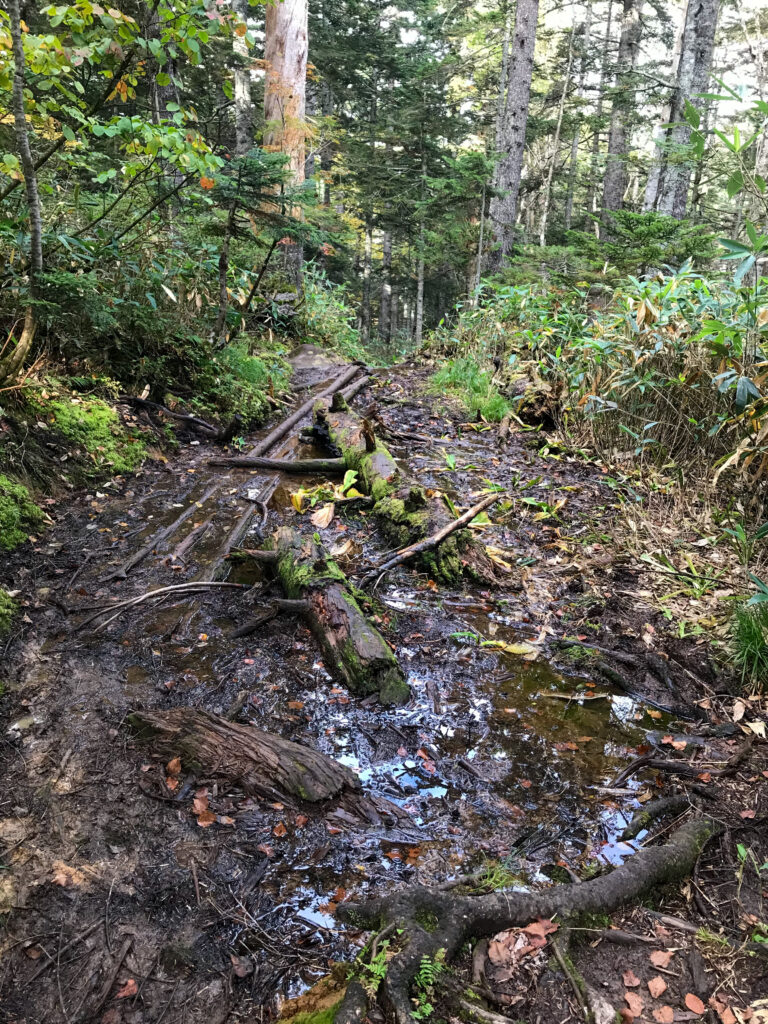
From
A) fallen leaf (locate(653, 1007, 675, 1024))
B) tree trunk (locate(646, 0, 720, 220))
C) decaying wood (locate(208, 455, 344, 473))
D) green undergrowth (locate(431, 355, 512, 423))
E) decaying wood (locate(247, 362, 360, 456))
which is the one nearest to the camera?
fallen leaf (locate(653, 1007, 675, 1024))

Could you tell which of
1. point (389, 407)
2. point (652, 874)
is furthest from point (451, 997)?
point (389, 407)

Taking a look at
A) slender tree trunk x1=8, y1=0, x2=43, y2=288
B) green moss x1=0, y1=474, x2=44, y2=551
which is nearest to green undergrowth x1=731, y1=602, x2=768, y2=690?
green moss x1=0, y1=474, x2=44, y2=551

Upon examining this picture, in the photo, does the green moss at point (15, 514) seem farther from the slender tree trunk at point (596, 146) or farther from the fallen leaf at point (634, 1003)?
the slender tree trunk at point (596, 146)


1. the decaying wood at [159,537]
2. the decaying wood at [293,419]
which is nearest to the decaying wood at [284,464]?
the decaying wood at [293,419]

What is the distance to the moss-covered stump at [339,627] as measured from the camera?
9.76ft

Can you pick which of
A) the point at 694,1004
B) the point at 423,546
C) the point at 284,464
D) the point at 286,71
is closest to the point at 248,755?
the point at 694,1004

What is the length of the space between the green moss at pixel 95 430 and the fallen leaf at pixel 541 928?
4570 mm

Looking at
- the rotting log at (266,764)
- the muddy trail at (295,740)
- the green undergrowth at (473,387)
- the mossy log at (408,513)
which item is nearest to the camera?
the muddy trail at (295,740)

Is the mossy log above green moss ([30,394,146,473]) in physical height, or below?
below

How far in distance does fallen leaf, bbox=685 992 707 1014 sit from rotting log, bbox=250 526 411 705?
5.19ft

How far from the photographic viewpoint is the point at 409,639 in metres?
3.44

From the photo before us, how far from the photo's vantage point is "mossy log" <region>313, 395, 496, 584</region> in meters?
4.11

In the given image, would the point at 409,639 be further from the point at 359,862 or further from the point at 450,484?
the point at 450,484

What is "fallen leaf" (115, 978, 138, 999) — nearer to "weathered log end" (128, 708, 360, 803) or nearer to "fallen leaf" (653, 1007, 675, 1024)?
"weathered log end" (128, 708, 360, 803)
